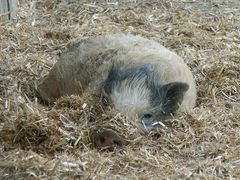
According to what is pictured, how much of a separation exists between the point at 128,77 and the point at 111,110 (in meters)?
0.40

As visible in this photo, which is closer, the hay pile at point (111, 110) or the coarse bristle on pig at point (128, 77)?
the hay pile at point (111, 110)

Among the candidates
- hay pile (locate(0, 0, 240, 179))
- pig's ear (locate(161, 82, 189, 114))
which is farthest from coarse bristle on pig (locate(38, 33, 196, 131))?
hay pile (locate(0, 0, 240, 179))

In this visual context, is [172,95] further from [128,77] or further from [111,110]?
[111,110]

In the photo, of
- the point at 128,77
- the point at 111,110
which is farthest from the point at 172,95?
the point at 111,110

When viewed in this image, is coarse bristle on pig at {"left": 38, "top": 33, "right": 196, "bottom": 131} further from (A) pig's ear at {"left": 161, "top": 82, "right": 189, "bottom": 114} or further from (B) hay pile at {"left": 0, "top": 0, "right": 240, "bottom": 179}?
(B) hay pile at {"left": 0, "top": 0, "right": 240, "bottom": 179}

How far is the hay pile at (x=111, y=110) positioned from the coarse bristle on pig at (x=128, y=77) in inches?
5.3

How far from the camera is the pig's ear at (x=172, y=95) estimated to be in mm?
5855

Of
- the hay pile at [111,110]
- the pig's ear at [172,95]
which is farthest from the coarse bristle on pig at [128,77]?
the hay pile at [111,110]

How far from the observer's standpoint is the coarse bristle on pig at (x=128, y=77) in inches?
228

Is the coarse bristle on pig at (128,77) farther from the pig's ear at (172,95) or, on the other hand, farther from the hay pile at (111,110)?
the hay pile at (111,110)

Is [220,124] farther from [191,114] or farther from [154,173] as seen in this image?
[154,173]

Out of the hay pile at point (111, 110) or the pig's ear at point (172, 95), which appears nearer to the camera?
the hay pile at point (111, 110)

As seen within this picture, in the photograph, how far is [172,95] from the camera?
5.92 m

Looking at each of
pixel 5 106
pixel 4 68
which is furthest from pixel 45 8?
pixel 5 106
